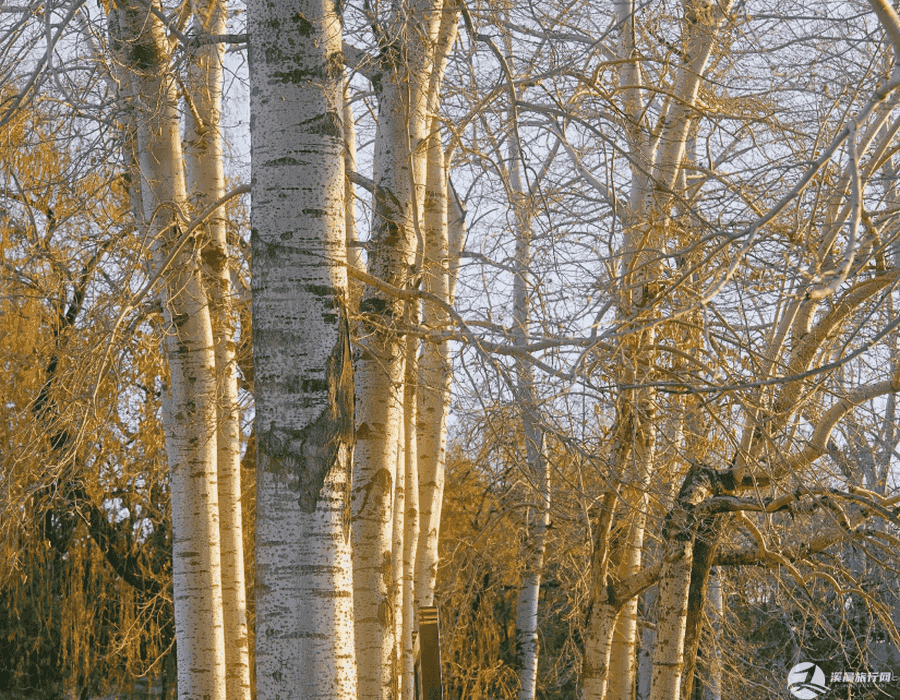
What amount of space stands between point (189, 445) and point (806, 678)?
37.6 feet

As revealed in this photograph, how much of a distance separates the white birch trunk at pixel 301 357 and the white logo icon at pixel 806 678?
10.5 m

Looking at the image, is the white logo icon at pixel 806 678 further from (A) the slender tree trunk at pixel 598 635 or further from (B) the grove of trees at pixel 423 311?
(A) the slender tree trunk at pixel 598 635

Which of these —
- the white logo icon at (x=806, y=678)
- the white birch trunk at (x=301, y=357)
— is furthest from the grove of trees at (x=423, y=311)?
the white logo icon at (x=806, y=678)

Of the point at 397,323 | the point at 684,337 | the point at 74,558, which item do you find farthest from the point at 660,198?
the point at 74,558

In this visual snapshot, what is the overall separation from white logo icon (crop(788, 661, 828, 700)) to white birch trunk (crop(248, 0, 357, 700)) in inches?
413

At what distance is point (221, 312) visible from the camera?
6359 millimetres

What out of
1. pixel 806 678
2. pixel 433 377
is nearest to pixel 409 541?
pixel 433 377

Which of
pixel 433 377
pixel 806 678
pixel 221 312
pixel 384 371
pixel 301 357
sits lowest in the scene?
pixel 806 678

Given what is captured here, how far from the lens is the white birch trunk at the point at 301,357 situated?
3.00 metres

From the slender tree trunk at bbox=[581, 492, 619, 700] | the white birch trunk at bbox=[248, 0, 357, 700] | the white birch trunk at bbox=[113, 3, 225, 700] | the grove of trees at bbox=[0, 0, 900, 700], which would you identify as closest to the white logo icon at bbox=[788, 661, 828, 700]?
the grove of trees at bbox=[0, 0, 900, 700]

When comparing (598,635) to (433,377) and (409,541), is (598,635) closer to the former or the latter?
(409,541)

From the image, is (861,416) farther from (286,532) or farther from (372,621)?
(286,532)

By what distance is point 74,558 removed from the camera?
12.1 metres

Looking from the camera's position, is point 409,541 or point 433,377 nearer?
point 409,541
